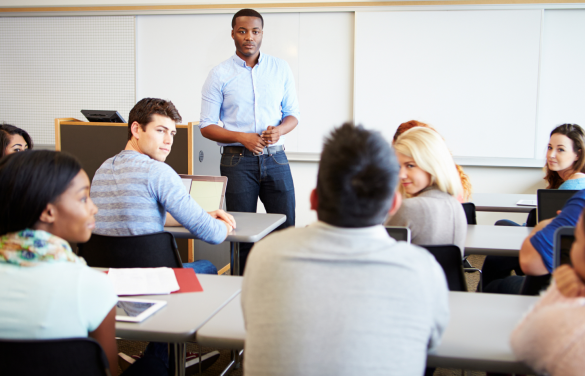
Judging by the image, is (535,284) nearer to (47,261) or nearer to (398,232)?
(398,232)

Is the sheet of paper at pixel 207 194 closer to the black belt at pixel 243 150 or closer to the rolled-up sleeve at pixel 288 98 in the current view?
the black belt at pixel 243 150

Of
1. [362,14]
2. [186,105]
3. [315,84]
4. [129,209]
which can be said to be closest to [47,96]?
[186,105]

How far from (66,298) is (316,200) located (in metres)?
0.57

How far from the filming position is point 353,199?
0.87 meters

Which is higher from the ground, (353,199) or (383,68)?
(383,68)

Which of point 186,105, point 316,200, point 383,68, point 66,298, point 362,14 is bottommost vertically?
point 66,298

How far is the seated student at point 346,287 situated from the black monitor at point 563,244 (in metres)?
0.56

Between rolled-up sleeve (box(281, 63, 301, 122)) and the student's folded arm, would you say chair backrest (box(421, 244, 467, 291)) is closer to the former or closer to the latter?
the student's folded arm

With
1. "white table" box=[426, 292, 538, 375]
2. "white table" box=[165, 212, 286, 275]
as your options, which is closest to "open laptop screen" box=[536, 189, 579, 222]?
"white table" box=[426, 292, 538, 375]

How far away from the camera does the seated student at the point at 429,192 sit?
69.5 inches

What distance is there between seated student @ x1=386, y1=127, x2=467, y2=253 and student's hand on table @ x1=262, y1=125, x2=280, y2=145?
112cm

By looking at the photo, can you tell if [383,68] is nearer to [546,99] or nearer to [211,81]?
[546,99]

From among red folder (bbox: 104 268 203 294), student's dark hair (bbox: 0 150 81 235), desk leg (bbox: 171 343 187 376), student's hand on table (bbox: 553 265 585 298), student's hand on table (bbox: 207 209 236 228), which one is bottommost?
desk leg (bbox: 171 343 187 376)

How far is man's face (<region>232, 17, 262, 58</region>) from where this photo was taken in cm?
299
